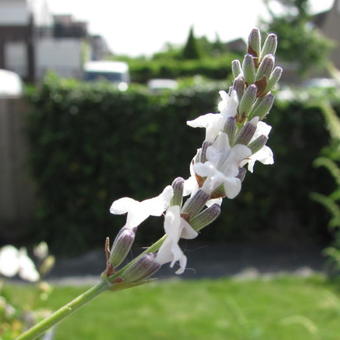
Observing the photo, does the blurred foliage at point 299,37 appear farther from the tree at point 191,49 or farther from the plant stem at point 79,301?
the plant stem at point 79,301

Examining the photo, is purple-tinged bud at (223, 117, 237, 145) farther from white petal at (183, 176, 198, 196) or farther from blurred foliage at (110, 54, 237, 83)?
blurred foliage at (110, 54, 237, 83)

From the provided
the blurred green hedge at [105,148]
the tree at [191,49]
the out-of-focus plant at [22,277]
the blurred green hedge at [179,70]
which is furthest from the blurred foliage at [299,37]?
the out-of-focus plant at [22,277]

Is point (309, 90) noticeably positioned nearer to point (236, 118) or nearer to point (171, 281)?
point (171, 281)

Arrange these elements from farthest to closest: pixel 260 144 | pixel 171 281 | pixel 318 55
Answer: pixel 318 55, pixel 171 281, pixel 260 144

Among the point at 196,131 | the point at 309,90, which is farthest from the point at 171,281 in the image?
the point at 309,90

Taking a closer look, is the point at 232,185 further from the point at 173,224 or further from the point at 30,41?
Answer: the point at 30,41

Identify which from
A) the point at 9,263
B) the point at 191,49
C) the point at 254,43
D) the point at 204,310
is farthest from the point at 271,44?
the point at 191,49

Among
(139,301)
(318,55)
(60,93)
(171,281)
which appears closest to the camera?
(139,301)
